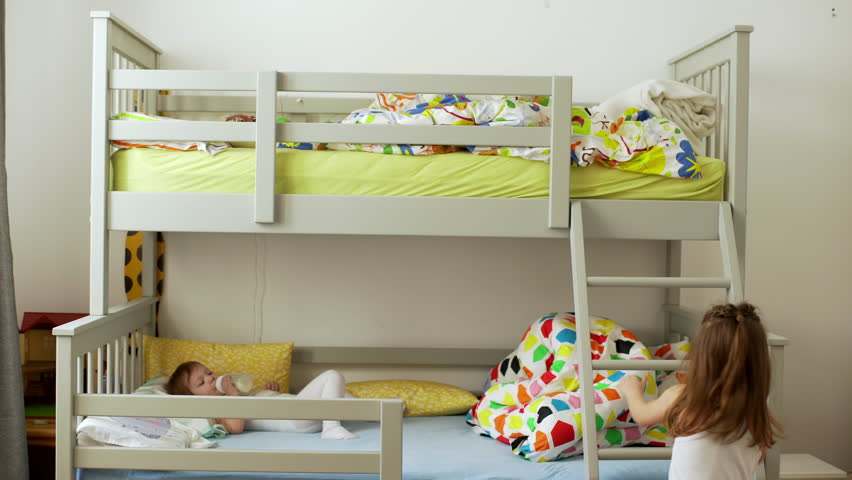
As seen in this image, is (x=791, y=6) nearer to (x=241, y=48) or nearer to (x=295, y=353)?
(x=241, y=48)

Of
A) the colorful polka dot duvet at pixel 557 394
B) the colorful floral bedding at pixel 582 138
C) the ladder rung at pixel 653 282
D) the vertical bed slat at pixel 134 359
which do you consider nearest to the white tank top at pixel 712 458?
the colorful polka dot duvet at pixel 557 394

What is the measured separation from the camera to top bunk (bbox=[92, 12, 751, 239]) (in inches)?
91.9

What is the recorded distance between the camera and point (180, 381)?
2701 mm

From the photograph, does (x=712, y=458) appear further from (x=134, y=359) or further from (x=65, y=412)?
(x=134, y=359)

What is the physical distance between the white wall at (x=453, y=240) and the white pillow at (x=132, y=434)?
2.89 ft

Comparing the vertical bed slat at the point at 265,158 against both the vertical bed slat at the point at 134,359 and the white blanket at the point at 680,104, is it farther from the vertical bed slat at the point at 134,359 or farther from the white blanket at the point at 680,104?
the white blanket at the point at 680,104

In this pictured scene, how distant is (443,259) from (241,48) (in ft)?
3.90

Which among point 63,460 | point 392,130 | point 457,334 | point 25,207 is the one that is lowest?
point 63,460

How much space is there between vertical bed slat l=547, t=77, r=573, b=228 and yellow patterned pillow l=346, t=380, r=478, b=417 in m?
0.88

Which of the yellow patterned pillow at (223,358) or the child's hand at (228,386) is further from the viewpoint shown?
the yellow patterned pillow at (223,358)

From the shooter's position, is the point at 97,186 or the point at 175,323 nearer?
the point at 97,186

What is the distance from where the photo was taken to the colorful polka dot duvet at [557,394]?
7.39ft

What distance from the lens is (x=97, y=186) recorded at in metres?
2.35

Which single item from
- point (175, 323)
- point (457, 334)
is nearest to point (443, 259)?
point (457, 334)
